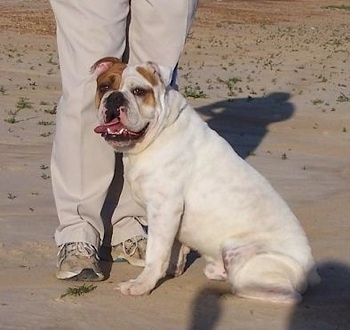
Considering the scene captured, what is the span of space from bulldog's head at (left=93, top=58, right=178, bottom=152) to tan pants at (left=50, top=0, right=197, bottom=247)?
0.96ft

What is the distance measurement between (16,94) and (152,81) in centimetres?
699

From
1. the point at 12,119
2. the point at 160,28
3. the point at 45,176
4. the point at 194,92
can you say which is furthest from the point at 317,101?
the point at 160,28

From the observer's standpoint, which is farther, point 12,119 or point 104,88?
Result: point 12,119

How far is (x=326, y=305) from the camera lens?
15.3 ft

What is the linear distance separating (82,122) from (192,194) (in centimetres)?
69

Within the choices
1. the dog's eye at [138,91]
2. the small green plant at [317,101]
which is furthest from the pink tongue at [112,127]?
the small green plant at [317,101]

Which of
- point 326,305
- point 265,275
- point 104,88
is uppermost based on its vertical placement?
point 104,88

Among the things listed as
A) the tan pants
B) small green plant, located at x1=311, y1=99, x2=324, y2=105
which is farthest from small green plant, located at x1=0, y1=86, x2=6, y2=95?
the tan pants

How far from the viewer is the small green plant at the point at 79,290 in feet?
15.3

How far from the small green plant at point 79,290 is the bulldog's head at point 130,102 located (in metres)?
0.67

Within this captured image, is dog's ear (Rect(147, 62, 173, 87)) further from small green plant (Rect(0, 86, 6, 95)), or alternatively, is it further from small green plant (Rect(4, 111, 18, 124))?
small green plant (Rect(0, 86, 6, 95))

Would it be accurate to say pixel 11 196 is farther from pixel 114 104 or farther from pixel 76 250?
pixel 114 104

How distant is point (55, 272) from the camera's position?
500 cm

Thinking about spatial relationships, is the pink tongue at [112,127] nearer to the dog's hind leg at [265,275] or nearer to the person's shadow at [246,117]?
the dog's hind leg at [265,275]
